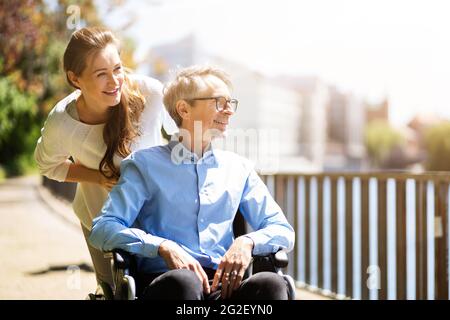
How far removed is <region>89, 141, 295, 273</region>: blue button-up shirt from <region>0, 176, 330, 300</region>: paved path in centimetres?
179

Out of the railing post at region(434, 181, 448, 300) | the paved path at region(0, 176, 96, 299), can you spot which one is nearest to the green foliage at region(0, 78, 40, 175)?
the paved path at region(0, 176, 96, 299)

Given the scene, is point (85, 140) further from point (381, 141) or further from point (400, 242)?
point (381, 141)

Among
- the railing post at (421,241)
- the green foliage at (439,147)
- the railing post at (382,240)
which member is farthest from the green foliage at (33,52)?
the green foliage at (439,147)

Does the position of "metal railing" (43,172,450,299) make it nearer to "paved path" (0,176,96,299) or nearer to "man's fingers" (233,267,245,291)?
"paved path" (0,176,96,299)

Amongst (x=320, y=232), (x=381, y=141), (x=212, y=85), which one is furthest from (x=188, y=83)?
(x=381, y=141)

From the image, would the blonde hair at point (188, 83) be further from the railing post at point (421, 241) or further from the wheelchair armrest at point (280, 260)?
the railing post at point (421, 241)

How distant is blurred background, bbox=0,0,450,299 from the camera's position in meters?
3.32

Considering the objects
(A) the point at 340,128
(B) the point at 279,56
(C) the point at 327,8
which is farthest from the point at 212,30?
(A) the point at 340,128

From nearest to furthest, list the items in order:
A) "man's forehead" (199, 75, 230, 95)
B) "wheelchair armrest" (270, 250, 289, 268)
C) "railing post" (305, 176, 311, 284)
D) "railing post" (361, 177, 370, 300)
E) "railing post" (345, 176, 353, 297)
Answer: "wheelchair armrest" (270, 250, 289, 268), "man's forehead" (199, 75, 230, 95), "railing post" (361, 177, 370, 300), "railing post" (345, 176, 353, 297), "railing post" (305, 176, 311, 284)

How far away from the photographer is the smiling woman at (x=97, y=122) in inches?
72.9

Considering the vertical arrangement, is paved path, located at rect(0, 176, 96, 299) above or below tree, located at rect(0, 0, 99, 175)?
below

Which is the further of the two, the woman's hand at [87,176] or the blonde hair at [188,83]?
the woman's hand at [87,176]

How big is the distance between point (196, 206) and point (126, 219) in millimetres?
188

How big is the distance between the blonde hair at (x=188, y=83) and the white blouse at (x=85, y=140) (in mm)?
79
